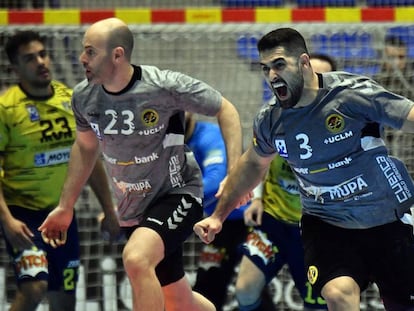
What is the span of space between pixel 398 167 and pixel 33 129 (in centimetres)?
282

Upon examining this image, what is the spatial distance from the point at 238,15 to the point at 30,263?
8.57 feet

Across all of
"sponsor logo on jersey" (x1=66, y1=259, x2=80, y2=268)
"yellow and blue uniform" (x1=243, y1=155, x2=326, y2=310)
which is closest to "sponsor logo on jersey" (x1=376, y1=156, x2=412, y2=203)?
"yellow and blue uniform" (x1=243, y1=155, x2=326, y2=310)

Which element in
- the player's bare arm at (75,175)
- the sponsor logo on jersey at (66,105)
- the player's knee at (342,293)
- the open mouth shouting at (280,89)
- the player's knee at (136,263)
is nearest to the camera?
the player's knee at (342,293)

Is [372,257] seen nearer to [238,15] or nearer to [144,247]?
[144,247]

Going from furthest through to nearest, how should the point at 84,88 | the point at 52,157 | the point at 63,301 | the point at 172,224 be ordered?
the point at 63,301 < the point at 52,157 < the point at 84,88 < the point at 172,224

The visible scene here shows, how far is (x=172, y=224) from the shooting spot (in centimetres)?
639

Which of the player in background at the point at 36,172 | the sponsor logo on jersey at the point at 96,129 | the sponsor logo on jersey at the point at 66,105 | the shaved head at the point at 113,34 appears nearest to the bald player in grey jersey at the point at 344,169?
the shaved head at the point at 113,34

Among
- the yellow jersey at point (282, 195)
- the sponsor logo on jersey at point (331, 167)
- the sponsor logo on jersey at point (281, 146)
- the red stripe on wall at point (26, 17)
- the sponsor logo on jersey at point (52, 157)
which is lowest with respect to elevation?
the yellow jersey at point (282, 195)

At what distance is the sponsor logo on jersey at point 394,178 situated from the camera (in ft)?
18.9

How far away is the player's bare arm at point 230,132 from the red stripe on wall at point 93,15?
94.7 inches

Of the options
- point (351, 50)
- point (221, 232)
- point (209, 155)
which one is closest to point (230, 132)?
point (209, 155)

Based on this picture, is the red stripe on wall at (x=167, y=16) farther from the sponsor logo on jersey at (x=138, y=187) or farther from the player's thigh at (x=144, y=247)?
the player's thigh at (x=144, y=247)

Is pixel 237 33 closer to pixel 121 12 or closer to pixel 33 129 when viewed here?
pixel 121 12

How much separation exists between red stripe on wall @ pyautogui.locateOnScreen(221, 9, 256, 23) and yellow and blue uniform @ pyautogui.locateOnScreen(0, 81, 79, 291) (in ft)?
5.28
